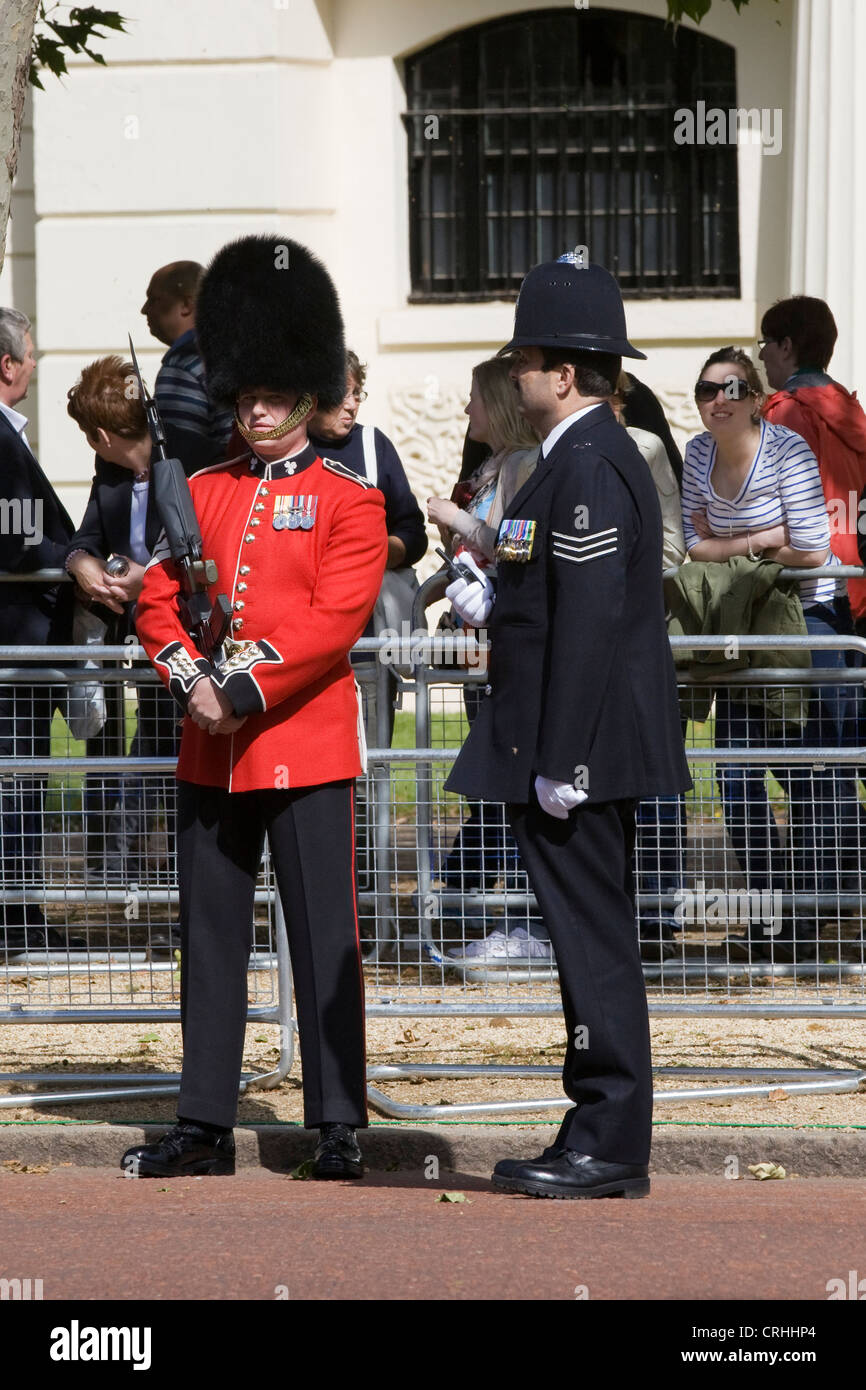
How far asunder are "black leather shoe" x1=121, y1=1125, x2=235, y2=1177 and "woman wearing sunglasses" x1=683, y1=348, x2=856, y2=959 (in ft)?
6.72

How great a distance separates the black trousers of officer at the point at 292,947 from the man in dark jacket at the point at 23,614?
152cm

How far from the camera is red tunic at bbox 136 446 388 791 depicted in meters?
5.25

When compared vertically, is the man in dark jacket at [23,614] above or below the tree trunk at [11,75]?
below

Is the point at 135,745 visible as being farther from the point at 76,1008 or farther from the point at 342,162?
the point at 342,162

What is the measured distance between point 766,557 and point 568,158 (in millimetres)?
6830

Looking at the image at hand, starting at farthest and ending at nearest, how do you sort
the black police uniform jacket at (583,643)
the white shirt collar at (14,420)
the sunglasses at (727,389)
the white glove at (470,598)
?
Answer: the white shirt collar at (14,420) → the sunglasses at (727,389) → the white glove at (470,598) → the black police uniform jacket at (583,643)

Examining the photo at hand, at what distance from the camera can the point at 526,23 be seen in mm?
13562

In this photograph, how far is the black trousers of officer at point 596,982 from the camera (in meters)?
4.99

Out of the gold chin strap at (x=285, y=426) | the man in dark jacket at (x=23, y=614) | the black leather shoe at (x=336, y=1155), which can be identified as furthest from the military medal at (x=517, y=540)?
the man in dark jacket at (x=23, y=614)

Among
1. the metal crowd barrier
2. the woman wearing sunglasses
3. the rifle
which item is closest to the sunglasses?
the woman wearing sunglasses

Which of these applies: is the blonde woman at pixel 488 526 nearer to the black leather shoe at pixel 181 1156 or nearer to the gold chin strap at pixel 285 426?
the gold chin strap at pixel 285 426

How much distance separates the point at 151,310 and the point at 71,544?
1.14 metres

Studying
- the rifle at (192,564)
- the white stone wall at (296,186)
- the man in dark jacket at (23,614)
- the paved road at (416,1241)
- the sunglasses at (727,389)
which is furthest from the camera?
the white stone wall at (296,186)

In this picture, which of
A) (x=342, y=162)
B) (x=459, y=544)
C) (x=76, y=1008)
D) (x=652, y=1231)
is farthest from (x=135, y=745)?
(x=342, y=162)
